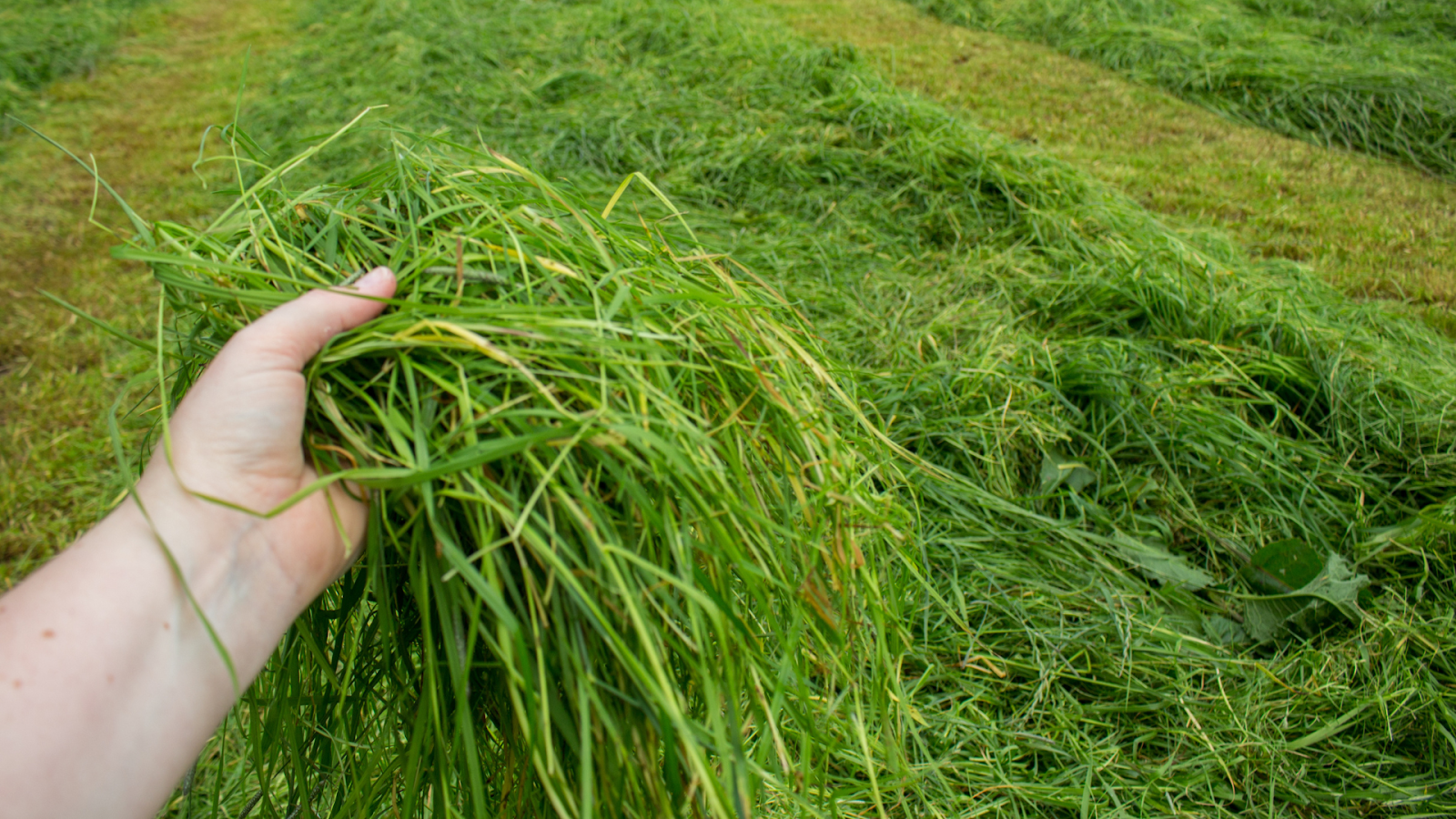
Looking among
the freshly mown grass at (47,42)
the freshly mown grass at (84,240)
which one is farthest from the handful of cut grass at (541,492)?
the freshly mown grass at (47,42)

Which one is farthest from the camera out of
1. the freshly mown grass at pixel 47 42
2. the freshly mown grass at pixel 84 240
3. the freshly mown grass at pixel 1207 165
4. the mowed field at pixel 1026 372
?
the freshly mown grass at pixel 47 42

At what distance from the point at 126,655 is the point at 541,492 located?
1.56 feet

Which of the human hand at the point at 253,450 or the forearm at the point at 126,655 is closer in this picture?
the forearm at the point at 126,655

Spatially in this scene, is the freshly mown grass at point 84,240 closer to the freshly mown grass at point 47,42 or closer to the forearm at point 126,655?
the freshly mown grass at point 47,42

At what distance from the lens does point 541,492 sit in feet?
2.82

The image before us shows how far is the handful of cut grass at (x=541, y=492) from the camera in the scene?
0.85m

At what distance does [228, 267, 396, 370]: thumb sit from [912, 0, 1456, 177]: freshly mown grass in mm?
4881

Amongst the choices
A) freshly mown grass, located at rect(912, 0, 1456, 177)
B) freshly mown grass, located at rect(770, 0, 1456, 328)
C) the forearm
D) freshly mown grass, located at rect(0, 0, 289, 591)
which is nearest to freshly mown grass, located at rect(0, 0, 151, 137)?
freshly mown grass, located at rect(0, 0, 289, 591)

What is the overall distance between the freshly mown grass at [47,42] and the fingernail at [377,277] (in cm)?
597

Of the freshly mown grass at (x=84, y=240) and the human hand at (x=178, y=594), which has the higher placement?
the human hand at (x=178, y=594)

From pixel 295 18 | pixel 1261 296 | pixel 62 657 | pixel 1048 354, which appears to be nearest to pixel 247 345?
pixel 62 657

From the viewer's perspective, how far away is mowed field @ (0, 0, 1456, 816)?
1.61m

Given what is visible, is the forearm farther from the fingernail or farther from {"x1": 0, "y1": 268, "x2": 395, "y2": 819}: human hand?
the fingernail

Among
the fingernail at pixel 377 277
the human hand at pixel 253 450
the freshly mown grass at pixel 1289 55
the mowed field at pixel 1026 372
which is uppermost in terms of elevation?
the fingernail at pixel 377 277
